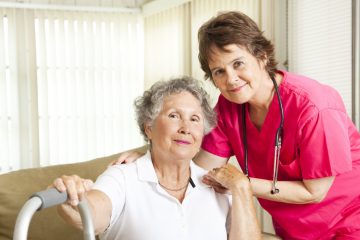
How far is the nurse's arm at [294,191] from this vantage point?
1.69 m

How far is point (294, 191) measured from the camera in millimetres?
1708

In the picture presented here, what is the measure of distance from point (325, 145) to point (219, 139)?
0.46 metres

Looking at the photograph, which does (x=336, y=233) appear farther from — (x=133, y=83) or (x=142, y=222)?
(x=133, y=83)

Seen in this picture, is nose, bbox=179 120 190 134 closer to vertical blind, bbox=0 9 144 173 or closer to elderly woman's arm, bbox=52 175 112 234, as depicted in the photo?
elderly woman's arm, bbox=52 175 112 234

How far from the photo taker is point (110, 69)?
5.36m

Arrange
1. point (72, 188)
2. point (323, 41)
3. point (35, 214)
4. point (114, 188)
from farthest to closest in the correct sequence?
1. point (323, 41)
2. point (35, 214)
3. point (114, 188)
4. point (72, 188)

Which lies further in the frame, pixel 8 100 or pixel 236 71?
pixel 8 100

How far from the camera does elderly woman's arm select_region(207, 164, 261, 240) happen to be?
64.6 inches

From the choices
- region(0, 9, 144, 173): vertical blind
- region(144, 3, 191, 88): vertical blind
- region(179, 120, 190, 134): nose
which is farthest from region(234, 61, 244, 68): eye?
region(0, 9, 144, 173): vertical blind

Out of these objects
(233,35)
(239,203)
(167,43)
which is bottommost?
(239,203)

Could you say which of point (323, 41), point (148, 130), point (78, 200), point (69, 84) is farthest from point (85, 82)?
point (78, 200)

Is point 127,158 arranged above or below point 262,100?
below

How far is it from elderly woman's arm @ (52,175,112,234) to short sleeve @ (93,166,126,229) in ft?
0.09

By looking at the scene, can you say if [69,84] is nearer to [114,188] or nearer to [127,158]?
[127,158]
